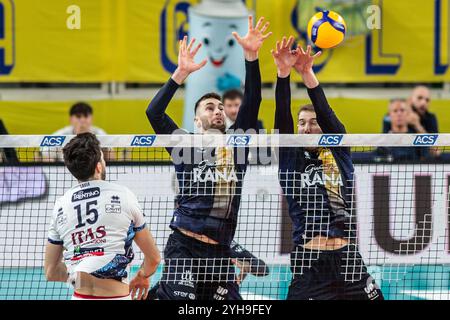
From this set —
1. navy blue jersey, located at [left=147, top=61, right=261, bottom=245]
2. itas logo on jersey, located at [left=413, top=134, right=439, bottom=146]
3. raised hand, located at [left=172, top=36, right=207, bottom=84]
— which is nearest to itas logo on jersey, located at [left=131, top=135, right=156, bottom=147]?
navy blue jersey, located at [left=147, top=61, right=261, bottom=245]

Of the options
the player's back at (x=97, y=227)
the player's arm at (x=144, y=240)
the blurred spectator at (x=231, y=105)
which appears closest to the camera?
the player's back at (x=97, y=227)

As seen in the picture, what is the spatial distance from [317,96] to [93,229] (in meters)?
2.84

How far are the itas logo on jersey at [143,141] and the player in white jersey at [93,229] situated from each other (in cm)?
154

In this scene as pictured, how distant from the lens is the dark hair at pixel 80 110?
A: 15398mm

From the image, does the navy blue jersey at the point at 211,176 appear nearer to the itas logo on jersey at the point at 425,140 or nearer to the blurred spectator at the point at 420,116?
the itas logo on jersey at the point at 425,140

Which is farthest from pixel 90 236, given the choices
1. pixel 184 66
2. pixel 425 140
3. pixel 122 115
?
pixel 122 115

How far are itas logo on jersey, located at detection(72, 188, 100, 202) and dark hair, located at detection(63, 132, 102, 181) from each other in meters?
0.12

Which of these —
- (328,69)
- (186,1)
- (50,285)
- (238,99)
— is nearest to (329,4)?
(328,69)

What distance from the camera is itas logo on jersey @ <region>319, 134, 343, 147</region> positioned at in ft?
29.1

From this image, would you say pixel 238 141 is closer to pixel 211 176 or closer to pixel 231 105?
pixel 211 176

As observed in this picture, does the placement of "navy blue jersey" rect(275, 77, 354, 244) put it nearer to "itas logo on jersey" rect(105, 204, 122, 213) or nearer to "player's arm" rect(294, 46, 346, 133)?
"player's arm" rect(294, 46, 346, 133)

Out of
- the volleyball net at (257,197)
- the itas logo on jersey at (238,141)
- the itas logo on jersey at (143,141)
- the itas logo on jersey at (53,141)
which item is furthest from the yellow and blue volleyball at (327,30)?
the itas logo on jersey at (53,141)

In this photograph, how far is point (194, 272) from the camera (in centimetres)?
909
